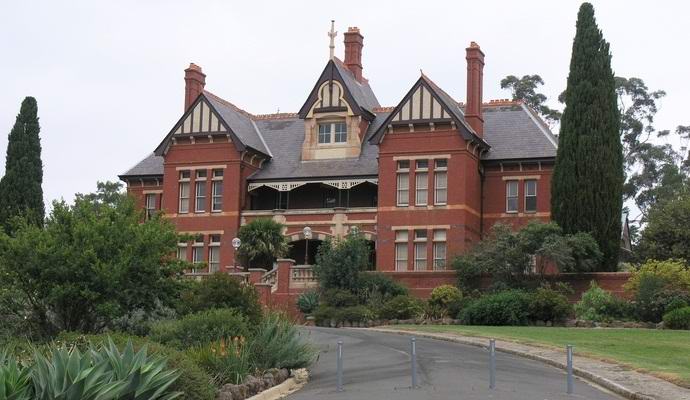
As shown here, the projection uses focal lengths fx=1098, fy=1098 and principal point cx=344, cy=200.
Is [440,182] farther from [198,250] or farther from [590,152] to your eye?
[198,250]

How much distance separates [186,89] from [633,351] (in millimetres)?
35704

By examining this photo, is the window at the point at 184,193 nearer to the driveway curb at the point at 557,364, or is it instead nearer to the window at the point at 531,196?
the window at the point at 531,196

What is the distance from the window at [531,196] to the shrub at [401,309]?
11.5 m

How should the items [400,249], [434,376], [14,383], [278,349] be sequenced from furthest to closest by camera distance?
[400,249]
[278,349]
[434,376]
[14,383]

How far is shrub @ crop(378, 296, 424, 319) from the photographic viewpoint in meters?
39.7

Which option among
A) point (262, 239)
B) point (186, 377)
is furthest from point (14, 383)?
point (262, 239)

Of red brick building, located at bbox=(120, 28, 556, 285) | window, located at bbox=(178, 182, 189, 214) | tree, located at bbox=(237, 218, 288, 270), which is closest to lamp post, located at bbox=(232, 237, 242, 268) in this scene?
tree, located at bbox=(237, 218, 288, 270)

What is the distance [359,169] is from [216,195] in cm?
716

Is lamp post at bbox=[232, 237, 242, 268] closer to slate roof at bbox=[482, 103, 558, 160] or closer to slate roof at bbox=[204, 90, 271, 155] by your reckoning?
slate roof at bbox=[204, 90, 271, 155]

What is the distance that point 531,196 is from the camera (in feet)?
162

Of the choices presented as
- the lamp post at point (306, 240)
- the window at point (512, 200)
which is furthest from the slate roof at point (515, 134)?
the lamp post at point (306, 240)

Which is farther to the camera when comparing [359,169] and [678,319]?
[359,169]

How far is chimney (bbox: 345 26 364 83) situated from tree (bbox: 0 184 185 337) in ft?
104

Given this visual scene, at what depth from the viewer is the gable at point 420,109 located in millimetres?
48000
